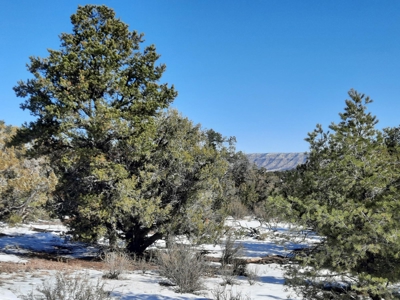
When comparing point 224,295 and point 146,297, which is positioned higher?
point 224,295

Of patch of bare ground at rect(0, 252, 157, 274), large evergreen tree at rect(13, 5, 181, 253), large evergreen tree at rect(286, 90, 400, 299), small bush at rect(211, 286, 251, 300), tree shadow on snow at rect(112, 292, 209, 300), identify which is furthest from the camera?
large evergreen tree at rect(13, 5, 181, 253)

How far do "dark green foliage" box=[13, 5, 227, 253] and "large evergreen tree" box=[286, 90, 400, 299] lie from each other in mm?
7050

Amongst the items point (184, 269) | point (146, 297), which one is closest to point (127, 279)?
point (184, 269)

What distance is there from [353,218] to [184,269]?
495 centimetres

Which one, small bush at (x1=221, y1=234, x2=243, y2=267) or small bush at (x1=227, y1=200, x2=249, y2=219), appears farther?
small bush at (x1=227, y1=200, x2=249, y2=219)

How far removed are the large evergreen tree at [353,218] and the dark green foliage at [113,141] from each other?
278 inches

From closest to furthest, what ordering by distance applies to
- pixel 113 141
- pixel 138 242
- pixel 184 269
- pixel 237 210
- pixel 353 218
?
pixel 353 218 → pixel 184 269 → pixel 113 141 → pixel 138 242 → pixel 237 210

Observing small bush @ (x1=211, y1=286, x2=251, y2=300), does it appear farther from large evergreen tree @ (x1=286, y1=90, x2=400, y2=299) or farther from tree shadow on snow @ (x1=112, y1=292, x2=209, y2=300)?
large evergreen tree @ (x1=286, y1=90, x2=400, y2=299)

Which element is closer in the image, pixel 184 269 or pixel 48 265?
pixel 184 269

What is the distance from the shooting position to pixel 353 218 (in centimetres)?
491

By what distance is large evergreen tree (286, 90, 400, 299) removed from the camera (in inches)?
174

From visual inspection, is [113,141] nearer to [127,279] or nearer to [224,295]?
[127,279]

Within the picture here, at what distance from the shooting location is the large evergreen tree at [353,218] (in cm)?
443

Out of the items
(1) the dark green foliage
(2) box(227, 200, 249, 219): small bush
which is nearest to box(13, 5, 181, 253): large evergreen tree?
(1) the dark green foliage
